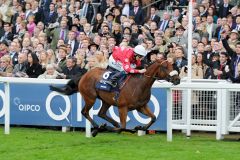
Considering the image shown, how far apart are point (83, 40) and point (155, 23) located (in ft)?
5.93

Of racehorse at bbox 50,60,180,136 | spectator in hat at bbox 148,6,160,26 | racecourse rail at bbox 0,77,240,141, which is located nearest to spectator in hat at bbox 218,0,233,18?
spectator in hat at bbox 148,6,160,26

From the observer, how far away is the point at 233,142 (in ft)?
55.3

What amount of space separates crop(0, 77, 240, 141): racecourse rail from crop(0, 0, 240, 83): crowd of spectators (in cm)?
114

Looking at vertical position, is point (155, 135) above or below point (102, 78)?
below

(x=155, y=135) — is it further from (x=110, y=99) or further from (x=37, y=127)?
(x=37, y=127)

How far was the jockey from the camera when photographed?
656 inches

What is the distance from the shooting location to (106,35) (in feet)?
73.5

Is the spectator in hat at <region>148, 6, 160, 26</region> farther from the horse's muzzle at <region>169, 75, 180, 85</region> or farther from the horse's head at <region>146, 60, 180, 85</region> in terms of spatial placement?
the horse's muzzle at <region>169, 75, 180, 85</region>

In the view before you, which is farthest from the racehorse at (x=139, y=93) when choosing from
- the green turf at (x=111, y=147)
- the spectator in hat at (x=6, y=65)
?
the spectator in hat at (x=6, y=65)

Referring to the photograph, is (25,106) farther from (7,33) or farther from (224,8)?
(7,33)

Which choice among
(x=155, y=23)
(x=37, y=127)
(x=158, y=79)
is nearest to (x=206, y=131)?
(x=158, y=79)

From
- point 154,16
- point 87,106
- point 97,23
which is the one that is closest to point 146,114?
point 87,106

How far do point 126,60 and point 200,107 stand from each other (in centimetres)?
190

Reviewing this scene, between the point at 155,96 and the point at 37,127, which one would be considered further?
the point at 37,127
